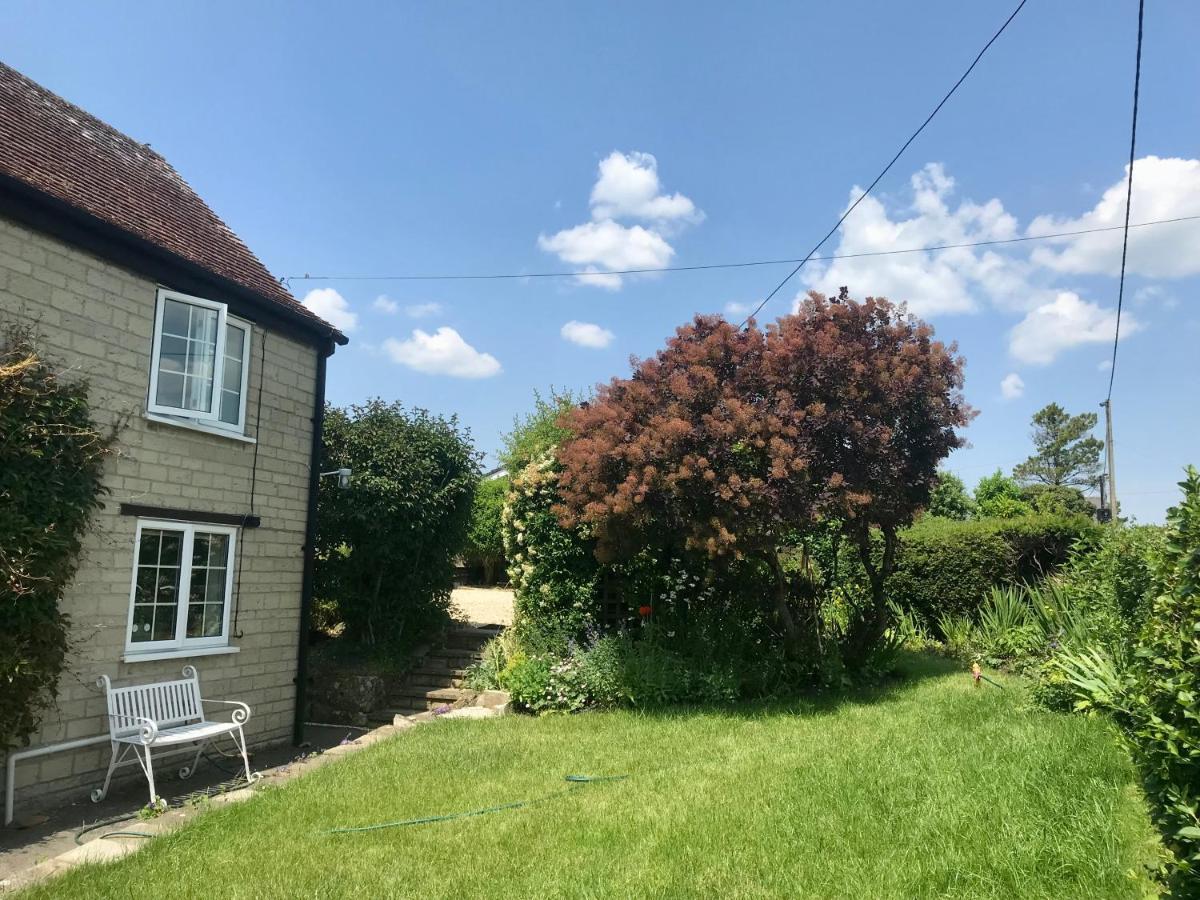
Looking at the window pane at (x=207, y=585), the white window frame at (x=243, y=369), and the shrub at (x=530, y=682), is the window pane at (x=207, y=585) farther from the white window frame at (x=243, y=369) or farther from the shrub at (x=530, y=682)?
the shrub at (x=530, y=682)

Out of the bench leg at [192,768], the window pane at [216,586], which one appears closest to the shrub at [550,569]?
the window pane at [216,586]

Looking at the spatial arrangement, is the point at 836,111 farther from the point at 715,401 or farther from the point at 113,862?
the point at 113,862

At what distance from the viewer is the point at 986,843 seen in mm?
4016

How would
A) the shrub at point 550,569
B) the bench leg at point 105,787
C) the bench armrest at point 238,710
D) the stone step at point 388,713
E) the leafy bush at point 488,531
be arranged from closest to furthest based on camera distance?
the bench leg at point 105,787 < the bench armrest at point 238,710 < the shrub at point 550,569 < the stone step at point 388,713 < the leafy bush at point 488,531

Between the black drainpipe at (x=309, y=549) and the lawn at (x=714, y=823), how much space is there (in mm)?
3355

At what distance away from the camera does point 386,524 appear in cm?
1225

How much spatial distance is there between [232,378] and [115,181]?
8.98 feet

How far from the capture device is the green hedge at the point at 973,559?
12609mm

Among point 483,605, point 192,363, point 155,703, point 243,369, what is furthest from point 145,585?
point 483,605

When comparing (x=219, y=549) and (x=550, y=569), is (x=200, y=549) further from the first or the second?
(x=550, y=569)

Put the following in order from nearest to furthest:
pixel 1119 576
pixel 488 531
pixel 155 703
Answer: pixel 1119 576, pixel 155 703, pixel 488 531

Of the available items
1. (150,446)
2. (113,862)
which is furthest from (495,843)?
(150,446)

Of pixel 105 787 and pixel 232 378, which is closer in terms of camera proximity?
pixel 105 787

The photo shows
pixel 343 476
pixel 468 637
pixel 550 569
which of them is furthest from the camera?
pixel 468 637
